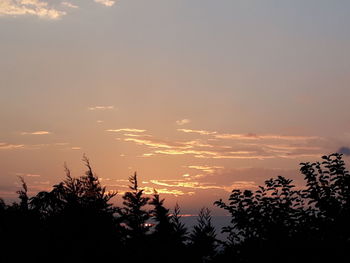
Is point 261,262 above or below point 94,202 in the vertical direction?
below

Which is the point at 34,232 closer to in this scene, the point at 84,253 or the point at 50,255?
the point at 50,255

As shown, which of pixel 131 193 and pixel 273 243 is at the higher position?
pixel 131 193

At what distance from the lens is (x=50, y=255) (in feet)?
36.7

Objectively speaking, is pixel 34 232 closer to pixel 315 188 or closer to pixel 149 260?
pixel 149 260

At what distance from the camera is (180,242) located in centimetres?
1048

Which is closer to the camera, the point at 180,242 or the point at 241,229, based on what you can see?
the point at 180,242

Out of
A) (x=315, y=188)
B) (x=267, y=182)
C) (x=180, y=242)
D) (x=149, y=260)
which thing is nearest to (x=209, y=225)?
(x=180, y=242)

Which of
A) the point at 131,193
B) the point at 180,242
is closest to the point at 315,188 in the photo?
the point at 180,242

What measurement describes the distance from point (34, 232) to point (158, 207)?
383cm

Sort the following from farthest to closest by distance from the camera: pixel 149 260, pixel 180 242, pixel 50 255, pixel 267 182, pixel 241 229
Answer: pixel 267 182, pixel 241 229, pixel 50 255, pixel 180 242, pixel 149 260

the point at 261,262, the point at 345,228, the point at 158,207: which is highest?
the point at 158,207

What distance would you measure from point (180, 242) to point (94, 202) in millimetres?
2491

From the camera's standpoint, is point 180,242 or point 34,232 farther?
point 34,232

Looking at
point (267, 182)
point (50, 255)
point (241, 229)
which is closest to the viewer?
point (50, 255)
